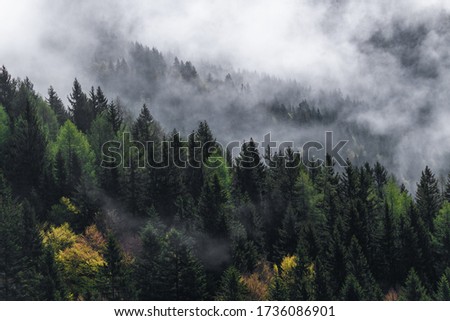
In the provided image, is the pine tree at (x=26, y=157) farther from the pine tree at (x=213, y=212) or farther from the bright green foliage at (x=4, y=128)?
the pine tree at (x=213, y=212)

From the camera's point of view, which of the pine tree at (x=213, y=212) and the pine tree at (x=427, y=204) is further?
the pine tree at (x=427, y=204)

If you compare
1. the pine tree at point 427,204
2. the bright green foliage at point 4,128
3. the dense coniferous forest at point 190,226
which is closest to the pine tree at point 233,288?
the dense coniferous forest at point 190,226

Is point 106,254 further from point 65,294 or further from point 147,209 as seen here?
point 147,209

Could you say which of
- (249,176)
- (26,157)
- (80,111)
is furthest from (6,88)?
(249,176)

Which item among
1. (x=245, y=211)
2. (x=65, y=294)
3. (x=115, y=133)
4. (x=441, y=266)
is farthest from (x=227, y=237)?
(x=115, y=133)

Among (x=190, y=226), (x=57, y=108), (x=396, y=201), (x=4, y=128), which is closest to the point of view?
(x=190, y=226)

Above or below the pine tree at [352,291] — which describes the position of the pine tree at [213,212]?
above

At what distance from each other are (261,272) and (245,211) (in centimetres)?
1301

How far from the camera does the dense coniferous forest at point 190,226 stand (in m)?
69.4

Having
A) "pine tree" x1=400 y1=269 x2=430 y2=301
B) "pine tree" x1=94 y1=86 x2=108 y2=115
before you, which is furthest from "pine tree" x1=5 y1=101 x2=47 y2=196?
"pine tree" x1=400 y1=269 x2=430 y2=301

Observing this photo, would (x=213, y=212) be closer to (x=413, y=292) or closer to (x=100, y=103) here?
(x=413, y=292)

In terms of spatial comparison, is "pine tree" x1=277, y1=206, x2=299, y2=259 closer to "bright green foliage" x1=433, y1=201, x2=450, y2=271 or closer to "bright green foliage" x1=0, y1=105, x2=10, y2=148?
"bright green foliage" x1=433, y1=201, x2=450, y2=271

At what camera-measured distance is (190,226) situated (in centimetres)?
8225

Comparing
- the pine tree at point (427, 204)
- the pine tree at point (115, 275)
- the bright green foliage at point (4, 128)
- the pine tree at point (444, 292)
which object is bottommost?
the pine tree at point (444, 292)
